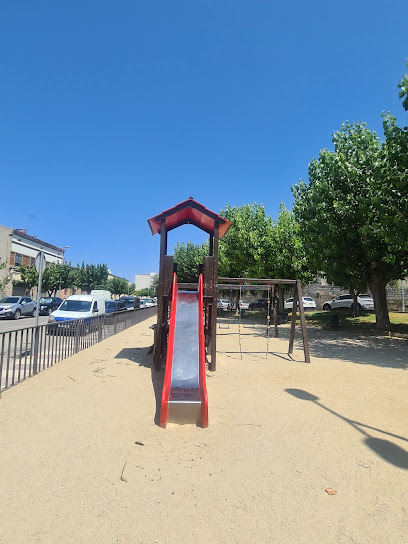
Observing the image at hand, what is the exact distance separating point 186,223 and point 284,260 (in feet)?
44.6

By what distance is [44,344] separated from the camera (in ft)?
23.5

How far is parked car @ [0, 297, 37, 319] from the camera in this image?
76.2 feet

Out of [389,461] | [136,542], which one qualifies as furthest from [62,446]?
[389,461]

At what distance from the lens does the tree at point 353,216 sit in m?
12.7

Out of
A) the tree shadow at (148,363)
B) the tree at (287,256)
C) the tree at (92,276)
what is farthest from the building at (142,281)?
the tree shadow at (148,363)

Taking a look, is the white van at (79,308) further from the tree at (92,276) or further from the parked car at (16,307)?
the tree at (92,276)

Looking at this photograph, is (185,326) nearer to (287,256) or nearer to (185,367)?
(185,367)

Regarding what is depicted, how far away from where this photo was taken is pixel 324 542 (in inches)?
95.1

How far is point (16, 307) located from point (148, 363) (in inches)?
768

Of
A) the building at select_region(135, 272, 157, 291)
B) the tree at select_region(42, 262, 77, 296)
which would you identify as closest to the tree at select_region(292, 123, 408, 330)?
the tree at select_region(42, 262, 77, 296)

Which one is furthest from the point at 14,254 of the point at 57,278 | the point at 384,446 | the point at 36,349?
the point at 384,446

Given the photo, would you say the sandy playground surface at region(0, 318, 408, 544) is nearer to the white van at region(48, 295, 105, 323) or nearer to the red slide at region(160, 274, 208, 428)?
the red slide at region(160, 274, 208, 428)

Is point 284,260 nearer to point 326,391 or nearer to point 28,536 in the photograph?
point 326,391

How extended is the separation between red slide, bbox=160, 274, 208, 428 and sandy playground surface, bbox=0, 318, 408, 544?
0.22 metres
